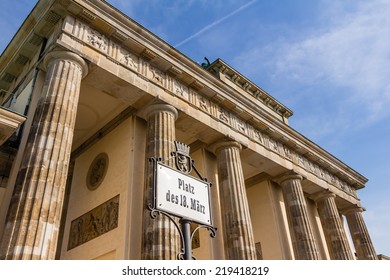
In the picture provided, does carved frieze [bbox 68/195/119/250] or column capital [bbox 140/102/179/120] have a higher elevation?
column capital [bbox 140/102/179/120]

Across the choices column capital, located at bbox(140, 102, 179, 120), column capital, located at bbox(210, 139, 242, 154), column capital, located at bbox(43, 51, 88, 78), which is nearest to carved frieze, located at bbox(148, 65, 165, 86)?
column capital, located at bbox(140, 102, 179, 120)

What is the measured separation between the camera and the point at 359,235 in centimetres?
1972

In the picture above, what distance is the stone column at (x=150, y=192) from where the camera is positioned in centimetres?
862

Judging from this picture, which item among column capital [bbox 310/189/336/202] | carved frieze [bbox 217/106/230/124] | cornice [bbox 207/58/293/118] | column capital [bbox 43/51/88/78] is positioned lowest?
column capital [bbox 310/189/336/202]

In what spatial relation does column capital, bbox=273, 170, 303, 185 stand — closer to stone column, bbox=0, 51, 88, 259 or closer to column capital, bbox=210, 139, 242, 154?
column capital, bbox=210, 139, 242, 154

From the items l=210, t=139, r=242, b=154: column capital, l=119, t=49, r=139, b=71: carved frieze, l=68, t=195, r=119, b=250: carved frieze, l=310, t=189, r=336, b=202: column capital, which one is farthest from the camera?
l=310, t=189, r=336, b=202: column capital

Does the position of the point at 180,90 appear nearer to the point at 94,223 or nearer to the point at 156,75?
the point at 156,75

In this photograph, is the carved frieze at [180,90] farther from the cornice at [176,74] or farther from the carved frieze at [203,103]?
the carved frieze at [203,103]

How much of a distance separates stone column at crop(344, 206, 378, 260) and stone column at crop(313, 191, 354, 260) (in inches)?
92.0

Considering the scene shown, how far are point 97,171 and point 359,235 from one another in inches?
635

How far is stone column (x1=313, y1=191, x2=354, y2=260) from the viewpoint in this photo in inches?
671
